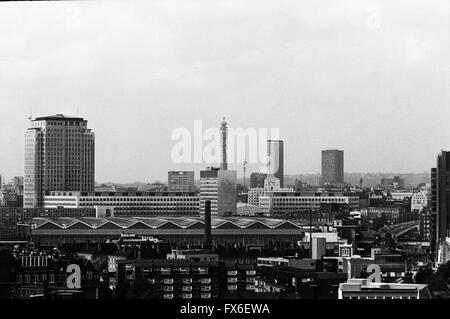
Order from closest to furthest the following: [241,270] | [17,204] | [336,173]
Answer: [336,173] < [241,270] < [17,204]

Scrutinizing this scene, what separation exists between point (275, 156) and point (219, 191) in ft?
12.4

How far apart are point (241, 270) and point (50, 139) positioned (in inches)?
67.6

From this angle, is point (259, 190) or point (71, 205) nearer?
point (259, 190)

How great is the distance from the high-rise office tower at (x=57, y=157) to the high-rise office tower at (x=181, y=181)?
459mm

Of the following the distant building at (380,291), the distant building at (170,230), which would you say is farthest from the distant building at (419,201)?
the distant building at (380,291)

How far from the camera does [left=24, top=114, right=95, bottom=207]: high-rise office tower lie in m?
6.85

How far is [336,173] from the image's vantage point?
756 centimetres

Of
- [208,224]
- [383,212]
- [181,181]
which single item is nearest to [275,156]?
[181,181]

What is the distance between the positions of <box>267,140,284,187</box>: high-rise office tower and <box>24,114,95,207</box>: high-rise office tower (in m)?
0.92

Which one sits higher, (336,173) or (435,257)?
(336,173)
